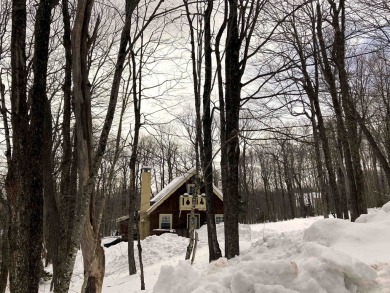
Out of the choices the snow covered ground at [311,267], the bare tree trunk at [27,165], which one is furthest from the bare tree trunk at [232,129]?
the bare tree trunk at [27,165]

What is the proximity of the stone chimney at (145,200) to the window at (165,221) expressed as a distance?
100 cm

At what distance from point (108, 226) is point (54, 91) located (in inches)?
1518

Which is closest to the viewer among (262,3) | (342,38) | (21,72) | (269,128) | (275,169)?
(21,72)

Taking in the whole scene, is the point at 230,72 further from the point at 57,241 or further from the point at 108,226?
the point at 108,226

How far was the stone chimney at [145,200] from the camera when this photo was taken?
78.9ft

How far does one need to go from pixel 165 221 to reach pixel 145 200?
8.12 ft

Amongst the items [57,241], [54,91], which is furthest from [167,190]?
[57,241]

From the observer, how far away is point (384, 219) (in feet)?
13.7

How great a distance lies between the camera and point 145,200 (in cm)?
2420

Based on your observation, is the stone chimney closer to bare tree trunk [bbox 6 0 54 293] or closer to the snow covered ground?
bare tree trunk [bbox 6 0 54 293]

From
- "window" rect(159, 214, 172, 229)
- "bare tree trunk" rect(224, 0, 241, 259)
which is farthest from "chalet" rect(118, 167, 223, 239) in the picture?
"bare tree trunk" rect(224, 0, 241, 259)

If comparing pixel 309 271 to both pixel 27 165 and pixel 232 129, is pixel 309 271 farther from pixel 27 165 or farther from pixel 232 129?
pixel 232 129

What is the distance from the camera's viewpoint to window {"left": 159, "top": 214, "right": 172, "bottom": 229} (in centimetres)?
2527

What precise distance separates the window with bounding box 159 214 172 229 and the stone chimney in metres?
1.00
